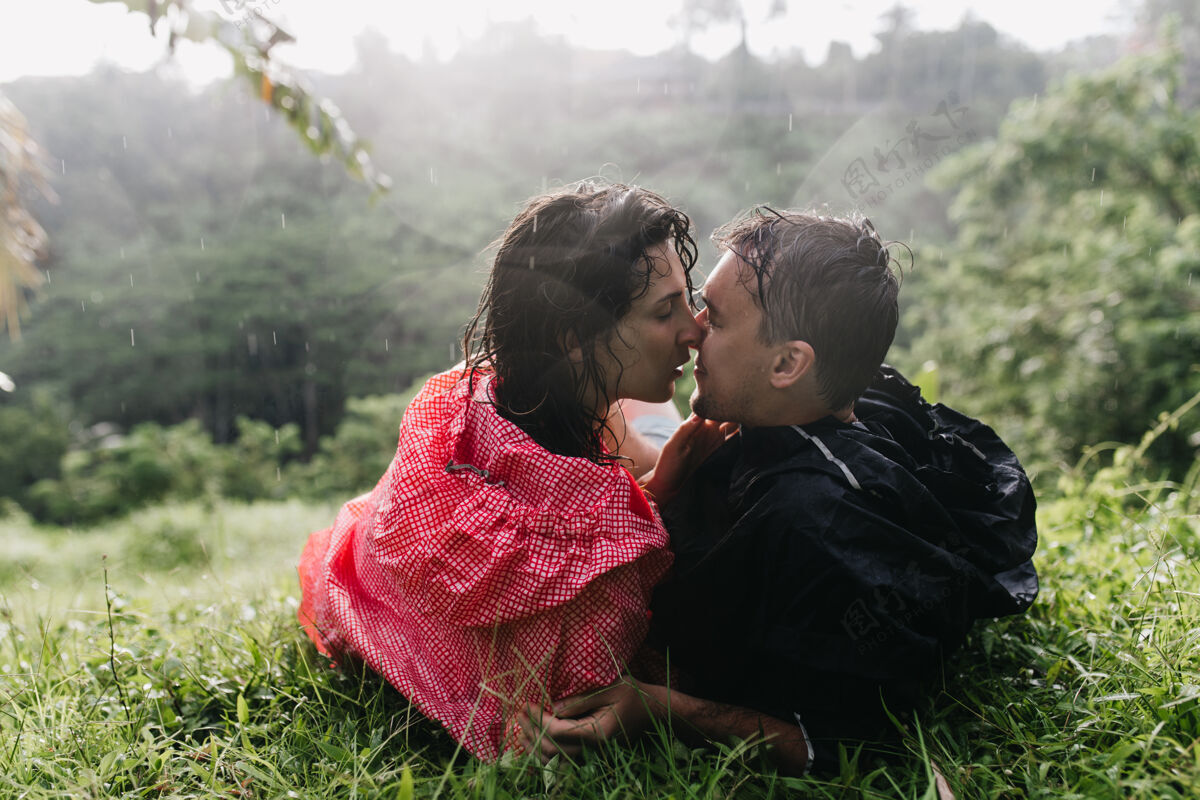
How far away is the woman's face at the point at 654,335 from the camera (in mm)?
1794

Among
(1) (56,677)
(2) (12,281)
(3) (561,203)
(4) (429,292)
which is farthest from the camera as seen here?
(4) (429,292)

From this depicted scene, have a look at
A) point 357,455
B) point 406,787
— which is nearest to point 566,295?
point 406,787

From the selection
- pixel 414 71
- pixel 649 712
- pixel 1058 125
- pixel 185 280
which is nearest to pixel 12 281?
pixel 649 712

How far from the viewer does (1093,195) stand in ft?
20.3

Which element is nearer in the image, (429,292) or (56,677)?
(56,677)

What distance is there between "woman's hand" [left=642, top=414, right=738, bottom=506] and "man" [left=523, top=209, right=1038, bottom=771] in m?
0.08

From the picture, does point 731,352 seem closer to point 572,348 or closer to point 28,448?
point 572,348

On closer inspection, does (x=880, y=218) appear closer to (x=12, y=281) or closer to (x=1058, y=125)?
(x=1058, y=125)

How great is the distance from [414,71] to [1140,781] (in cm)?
2139

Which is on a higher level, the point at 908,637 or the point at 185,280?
the point at 908,637

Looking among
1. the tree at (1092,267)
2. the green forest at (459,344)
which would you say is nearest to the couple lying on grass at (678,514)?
the green forest at (459,344)

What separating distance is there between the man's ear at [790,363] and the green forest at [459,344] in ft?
1.58

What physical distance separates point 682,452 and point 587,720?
0.68m

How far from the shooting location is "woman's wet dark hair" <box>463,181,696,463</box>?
176 centimetres
